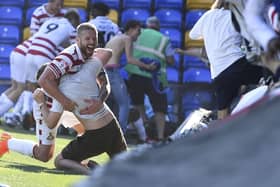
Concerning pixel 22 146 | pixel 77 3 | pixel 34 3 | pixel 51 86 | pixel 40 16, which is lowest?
pixel 34 3

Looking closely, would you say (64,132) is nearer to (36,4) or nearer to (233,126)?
(36,4)

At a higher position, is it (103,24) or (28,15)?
(103,24)

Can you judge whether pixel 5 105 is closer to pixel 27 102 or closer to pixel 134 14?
pixel 27 102

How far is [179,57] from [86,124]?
712 centimetres

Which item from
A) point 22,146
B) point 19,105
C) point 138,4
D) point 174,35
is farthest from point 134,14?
point 22,146

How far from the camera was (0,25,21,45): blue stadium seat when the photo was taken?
16.3 metres

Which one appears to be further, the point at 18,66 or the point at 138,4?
the point at 138,4

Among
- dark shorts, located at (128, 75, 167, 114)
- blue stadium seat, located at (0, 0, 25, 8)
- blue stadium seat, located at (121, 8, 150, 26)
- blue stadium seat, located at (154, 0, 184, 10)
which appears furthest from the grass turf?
blue stadium seat, located at (0, 0, 25, 8)

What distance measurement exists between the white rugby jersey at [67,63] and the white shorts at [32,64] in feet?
14.5

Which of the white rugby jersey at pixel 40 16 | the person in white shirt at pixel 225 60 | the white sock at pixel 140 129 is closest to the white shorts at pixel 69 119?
the person in white shirt at pixel 225 60

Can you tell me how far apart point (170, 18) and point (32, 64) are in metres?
3.37

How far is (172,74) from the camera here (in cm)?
1563

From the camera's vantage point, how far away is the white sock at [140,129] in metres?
13.6

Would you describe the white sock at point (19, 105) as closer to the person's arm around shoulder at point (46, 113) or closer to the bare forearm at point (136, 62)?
the bare forearm at point (136, 62)
